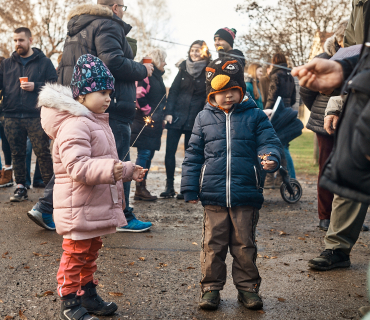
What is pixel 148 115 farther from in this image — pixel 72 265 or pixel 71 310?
pixel 71 310

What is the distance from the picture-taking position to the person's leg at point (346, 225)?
→ 420 cm

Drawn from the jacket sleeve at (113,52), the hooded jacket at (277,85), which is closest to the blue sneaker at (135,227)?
the jacket sleeve at (113,52)

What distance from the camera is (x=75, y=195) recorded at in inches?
117

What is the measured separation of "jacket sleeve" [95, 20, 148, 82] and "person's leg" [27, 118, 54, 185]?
2.14m

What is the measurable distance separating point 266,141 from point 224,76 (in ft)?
1.95

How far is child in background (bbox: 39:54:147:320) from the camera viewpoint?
2.88 m

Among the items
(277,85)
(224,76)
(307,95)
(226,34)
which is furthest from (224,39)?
(224,76)

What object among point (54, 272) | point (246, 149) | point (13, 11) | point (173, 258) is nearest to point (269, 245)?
point (173, 258)

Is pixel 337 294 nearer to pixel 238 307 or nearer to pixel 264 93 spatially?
pixel 238 307

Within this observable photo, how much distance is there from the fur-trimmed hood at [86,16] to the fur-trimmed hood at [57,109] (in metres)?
2.05

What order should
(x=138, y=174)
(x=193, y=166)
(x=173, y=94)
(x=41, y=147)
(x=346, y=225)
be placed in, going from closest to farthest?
(x=138, y=174) < (x=193, y=166) < (x=346, y=225) < (x=41, y=147) < (x=173, y=94)

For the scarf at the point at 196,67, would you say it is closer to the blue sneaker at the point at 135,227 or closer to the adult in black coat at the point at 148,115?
the adult in black coat at the point at 148,115

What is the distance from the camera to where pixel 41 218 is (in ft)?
16.6

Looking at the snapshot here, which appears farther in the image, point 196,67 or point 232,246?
point 196,67
